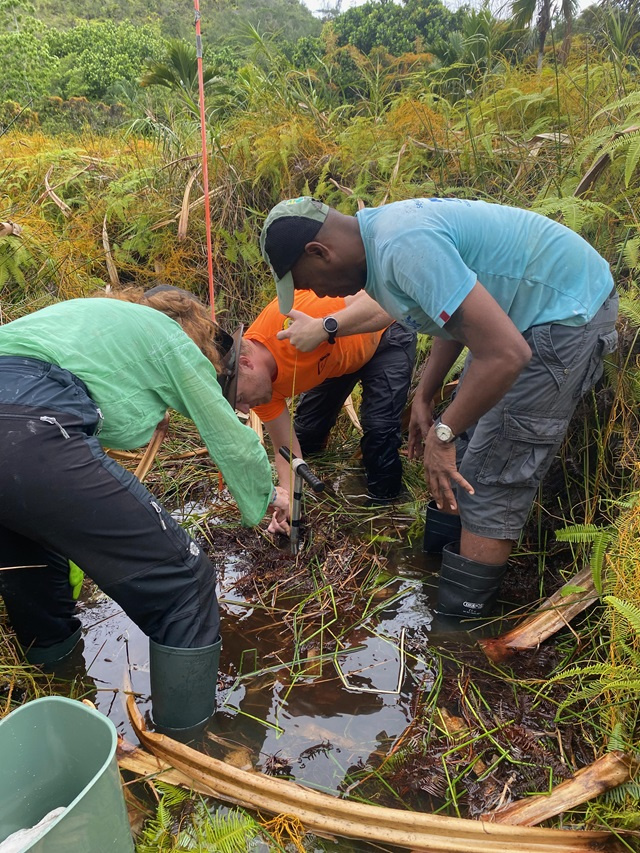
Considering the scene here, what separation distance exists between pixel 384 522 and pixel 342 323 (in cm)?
121

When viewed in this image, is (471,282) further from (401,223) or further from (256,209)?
(256,209)

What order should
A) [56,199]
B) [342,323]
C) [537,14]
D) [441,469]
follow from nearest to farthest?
[441,469]
[342,323]
[56,199]
[537,14]

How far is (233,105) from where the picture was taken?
264 inches

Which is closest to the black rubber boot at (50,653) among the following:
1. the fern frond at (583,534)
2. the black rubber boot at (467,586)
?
the black rubber boot at (467,586)

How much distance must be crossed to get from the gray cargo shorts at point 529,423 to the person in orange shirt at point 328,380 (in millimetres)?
973

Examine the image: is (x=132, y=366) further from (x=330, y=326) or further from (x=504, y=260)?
(x=504, y=260)

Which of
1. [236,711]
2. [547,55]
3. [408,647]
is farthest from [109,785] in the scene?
[547,55]

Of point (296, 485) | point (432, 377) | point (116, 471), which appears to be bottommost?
point (296, 485)

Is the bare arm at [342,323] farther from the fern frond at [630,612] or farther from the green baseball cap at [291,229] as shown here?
the fern frond at [630,612]

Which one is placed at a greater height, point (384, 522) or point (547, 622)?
point (547, 622)

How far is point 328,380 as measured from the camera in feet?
12.9

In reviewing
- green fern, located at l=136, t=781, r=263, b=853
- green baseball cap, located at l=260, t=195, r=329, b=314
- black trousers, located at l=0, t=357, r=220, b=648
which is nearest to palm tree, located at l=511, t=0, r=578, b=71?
green baseball cap, located at l=260, t=195, r=329, b=314

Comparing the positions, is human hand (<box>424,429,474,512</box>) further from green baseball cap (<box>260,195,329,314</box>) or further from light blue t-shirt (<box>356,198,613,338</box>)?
green baseball cap (<box>260,195,329,314</box>)

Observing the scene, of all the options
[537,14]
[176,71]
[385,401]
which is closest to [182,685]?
[385,401]
